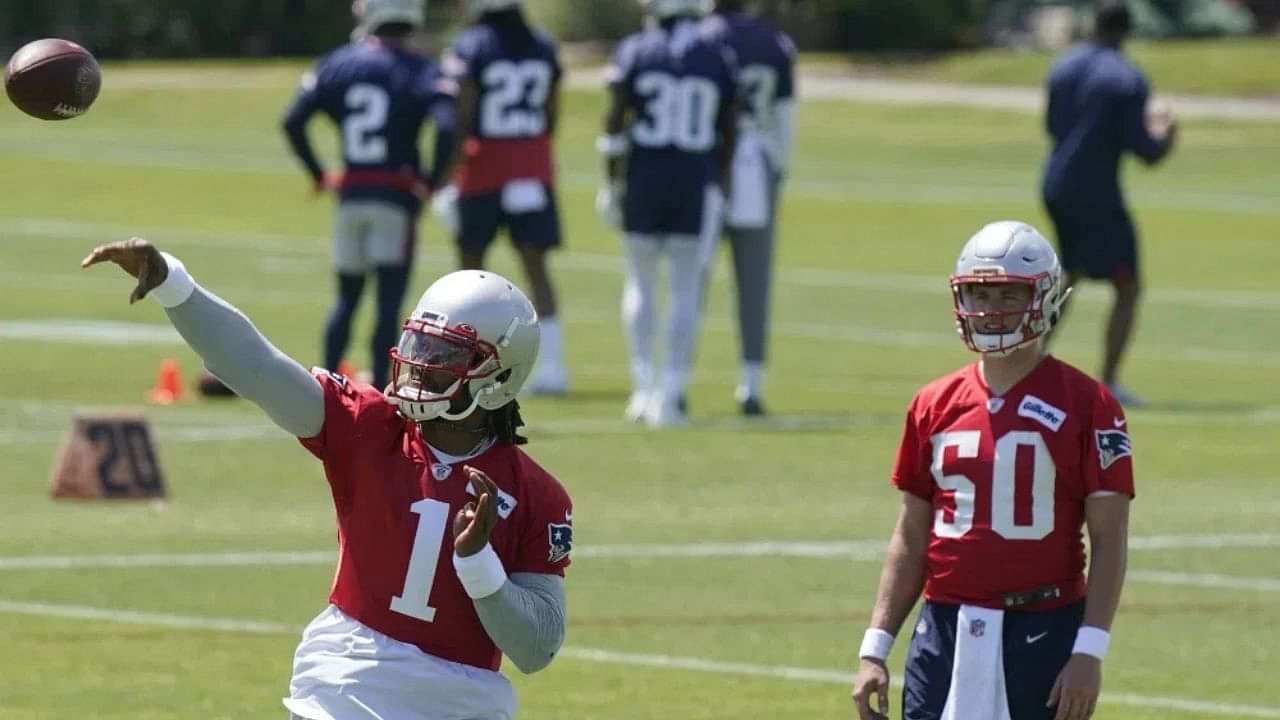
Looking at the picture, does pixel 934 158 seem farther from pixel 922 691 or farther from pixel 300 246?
pixel 922 691

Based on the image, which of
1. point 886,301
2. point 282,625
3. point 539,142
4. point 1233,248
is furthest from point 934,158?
point 282,625

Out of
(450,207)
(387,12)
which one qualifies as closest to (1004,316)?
(387,12)

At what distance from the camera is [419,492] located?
5719 millimetres

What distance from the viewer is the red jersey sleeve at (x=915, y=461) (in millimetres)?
6656

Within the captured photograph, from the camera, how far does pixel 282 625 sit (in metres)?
10.2

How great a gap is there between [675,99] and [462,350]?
9818 millimetres

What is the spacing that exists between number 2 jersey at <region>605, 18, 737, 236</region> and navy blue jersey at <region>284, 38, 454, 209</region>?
3.74 ft

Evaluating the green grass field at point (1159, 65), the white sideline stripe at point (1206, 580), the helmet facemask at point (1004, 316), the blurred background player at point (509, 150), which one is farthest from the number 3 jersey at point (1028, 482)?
the green grass field at point (1159, 65)

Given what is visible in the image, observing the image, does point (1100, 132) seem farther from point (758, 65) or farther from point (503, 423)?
point (503, 423)

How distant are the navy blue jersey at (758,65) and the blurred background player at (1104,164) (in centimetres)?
178

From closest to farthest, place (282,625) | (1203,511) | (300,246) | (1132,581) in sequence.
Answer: (282,625) → (1132,581) → (1203,511) → (300,246)

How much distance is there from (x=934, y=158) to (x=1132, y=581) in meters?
34.9

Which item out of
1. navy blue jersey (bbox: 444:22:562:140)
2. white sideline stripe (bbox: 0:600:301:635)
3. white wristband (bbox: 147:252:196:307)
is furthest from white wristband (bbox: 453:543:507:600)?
navy blue jersey (bbox: 444:22:562:140)

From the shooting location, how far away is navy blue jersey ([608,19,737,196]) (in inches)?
604
